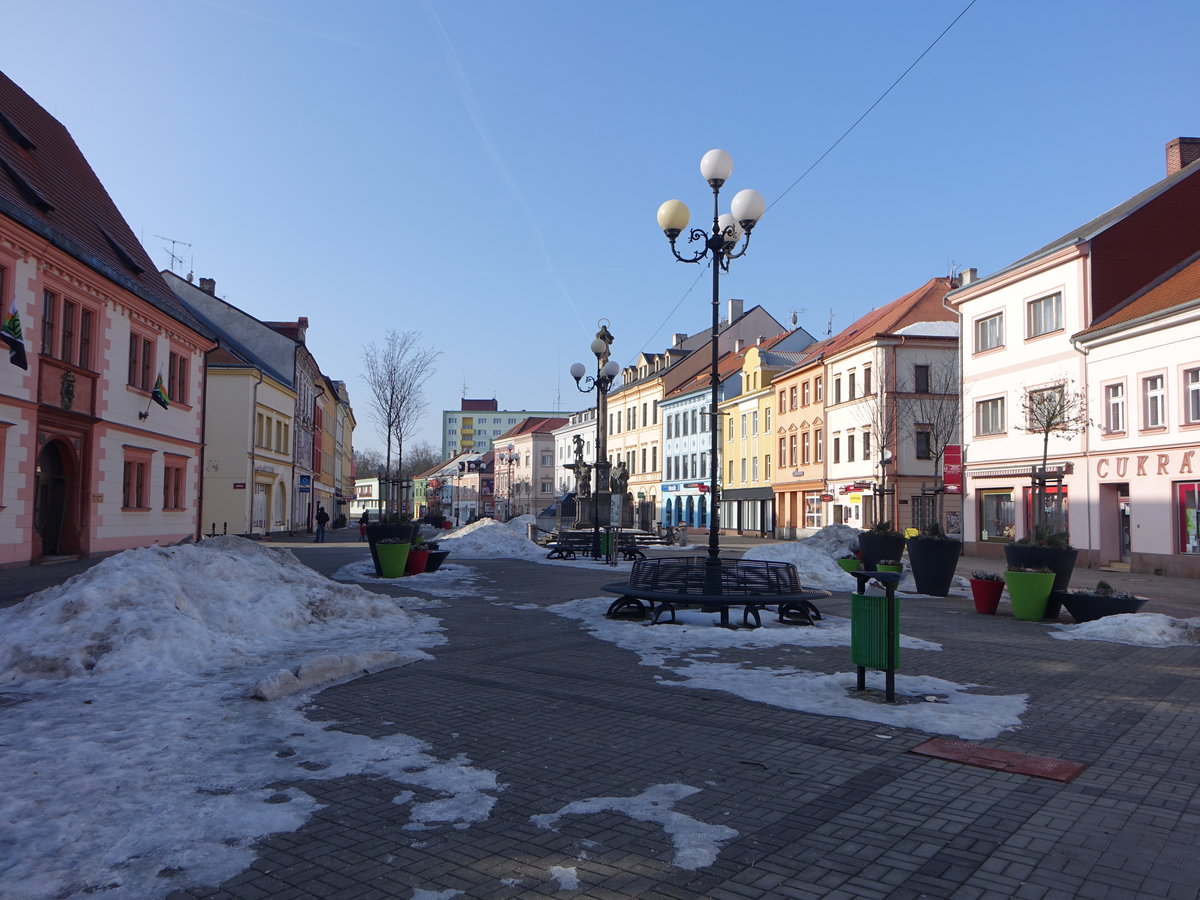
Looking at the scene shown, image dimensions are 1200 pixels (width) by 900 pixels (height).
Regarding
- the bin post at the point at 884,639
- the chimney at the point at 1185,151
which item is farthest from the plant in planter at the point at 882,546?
the chimney at the point at 1185,151

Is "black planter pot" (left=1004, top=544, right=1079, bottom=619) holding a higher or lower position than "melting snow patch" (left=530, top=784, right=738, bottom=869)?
higher

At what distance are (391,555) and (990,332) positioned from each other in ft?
81.9

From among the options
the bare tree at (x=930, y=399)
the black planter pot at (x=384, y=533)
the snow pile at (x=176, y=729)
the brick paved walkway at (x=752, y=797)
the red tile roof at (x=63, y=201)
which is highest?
the red tile roof at (x=63, y=201)

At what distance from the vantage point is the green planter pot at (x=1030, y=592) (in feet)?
44.0

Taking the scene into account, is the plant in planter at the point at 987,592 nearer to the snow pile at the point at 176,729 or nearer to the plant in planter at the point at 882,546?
the plant in planter at the point at 882,546

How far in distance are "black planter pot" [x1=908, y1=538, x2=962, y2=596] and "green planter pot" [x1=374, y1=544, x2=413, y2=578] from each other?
10.2 m

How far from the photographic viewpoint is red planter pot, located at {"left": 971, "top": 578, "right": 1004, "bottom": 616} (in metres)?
14.4

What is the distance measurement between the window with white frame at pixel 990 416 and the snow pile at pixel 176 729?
91.7ft

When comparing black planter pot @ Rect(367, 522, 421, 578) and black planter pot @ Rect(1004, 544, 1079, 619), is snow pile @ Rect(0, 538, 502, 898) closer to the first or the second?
black planter pot @ Rect(367, 522, 421, 578)

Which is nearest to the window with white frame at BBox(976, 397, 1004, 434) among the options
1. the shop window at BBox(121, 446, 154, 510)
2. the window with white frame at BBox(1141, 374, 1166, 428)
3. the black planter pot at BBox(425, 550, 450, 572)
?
the window with white frame at BBox(1141, 374, 1166, 428)

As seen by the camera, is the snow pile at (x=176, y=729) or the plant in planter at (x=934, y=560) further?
the plant in planter at (x=934, y=560)

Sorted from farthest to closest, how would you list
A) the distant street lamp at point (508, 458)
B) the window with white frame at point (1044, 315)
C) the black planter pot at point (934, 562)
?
the distant street lamp at point (508, 458) → the window with white frame at point (1044, 315) → the black planter pot at point (934, 562)

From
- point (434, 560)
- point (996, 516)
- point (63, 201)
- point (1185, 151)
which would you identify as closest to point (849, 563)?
point (434, 560)

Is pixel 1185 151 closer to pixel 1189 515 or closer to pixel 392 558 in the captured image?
pixel 1189 515
